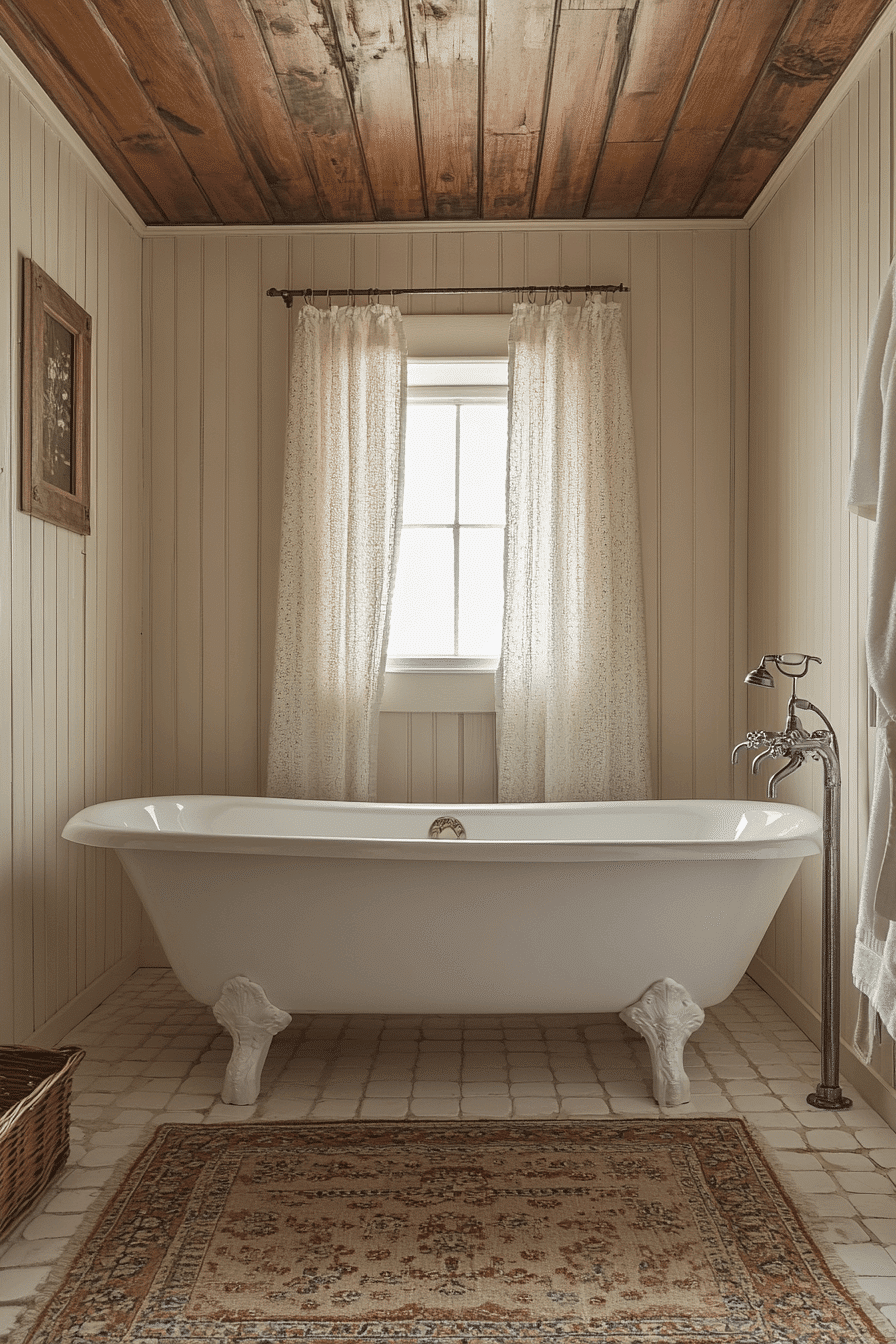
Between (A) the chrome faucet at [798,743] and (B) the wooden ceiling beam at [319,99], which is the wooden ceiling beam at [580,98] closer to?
(B) the wooden ceiling beam at [319,99]

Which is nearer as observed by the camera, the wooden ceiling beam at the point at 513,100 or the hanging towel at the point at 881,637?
the hanging towel at the point at 881,637

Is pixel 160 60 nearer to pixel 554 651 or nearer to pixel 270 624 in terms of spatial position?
pixel 270 624

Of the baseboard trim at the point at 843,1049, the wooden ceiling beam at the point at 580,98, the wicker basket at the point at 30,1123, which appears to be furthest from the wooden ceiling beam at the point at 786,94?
the wicker basket at the point at 30,1123

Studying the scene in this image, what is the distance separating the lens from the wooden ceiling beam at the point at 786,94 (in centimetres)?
219

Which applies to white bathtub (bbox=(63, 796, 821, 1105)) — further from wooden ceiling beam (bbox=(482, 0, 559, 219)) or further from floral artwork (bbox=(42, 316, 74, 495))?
wooden ceiling beam (bbox=(482, 0, 559, 219))

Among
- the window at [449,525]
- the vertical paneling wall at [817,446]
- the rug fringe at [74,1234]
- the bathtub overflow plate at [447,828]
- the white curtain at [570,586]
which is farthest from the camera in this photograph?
the window at [449,525]

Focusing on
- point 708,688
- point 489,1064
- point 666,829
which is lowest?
point 489,1064

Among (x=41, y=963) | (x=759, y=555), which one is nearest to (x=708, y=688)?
(x=759, y=555)

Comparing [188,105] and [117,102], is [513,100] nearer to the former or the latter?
[188,105]

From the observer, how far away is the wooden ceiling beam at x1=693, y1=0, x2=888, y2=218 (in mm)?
2191

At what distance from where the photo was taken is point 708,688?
330 cm

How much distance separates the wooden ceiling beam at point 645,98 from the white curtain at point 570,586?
39 cm

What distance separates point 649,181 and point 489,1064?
2.60 m

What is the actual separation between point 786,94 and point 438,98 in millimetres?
886
